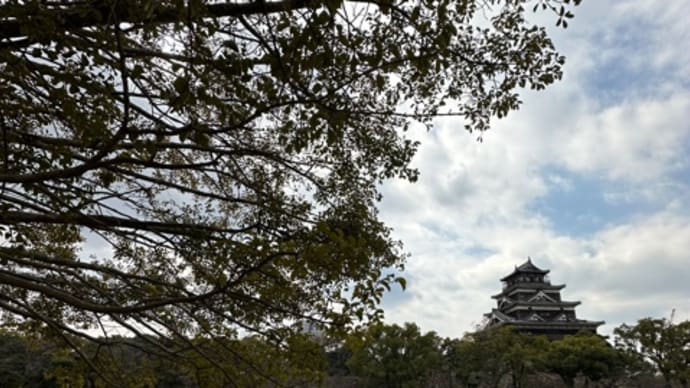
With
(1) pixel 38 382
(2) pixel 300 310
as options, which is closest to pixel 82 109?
(2) pixel 300 310

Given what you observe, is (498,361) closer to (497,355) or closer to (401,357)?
(497,355)

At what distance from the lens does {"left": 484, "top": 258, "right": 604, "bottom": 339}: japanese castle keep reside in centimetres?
A: 3062

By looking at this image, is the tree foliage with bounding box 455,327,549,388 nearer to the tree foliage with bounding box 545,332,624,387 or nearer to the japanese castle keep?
the tree foliage with bounding box 545,332,624,387

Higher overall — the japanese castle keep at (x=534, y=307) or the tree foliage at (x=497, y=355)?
the japanese castle keep at (x=534, y=307)

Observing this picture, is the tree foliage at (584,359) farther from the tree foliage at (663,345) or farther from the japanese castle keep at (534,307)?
the japanese castle keep at (534,307)

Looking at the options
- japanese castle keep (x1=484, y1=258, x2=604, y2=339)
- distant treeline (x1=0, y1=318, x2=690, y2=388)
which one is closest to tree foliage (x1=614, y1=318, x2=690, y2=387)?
distant treeline (x1=0, y1=318, x2=690, y2=388)

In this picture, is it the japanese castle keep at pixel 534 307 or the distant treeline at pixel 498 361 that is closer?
the distant treeline at pixel 498 361

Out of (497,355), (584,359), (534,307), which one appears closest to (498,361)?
(497,355)

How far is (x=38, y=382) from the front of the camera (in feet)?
64.3

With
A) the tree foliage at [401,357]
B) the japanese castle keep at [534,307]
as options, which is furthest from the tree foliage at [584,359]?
the japanese castle keep at [534,307]

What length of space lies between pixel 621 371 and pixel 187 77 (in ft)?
82.3

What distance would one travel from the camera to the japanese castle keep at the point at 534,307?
30.6 m

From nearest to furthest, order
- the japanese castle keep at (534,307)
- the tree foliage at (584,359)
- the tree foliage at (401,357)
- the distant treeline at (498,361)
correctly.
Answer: the distant treeline at (498,361) < the tree foliage at (584,359) < the tree foliage at (401,357) < the japanese castle keep at (534,307)

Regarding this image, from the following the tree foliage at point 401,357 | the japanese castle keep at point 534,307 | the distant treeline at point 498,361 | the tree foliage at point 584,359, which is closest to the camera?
the distant treeline at point 498,361
